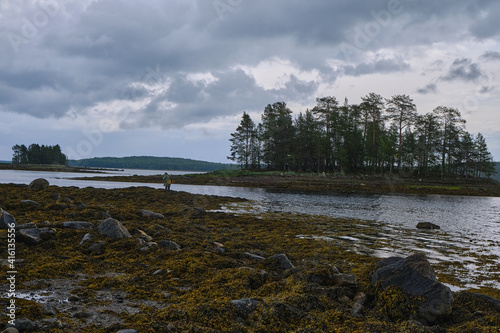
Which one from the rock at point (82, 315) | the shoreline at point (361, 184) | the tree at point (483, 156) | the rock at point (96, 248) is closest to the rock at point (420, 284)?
the rock at point (82, 315)

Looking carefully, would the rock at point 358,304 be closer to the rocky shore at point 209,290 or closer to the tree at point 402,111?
the rocky shore at point 209,290

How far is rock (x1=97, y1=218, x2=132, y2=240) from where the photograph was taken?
11.3 m

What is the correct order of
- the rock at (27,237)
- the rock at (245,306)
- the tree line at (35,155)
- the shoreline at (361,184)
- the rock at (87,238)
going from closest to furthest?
the rock at (245,306), the rock at (27,237), the rock at (87,238), the shoreline at (361,184), the tree line at (35,155)

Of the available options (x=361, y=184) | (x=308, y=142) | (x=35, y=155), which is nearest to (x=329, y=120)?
(x=308, y=142)

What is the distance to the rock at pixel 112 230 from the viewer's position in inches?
446

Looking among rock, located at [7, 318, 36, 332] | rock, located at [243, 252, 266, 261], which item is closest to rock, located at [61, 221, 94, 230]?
rock, located at [243, 252, 266, 261]

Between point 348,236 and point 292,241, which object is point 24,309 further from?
point 348,236

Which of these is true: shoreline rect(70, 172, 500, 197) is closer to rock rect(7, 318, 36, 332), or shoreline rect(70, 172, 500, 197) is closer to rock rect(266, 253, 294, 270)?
rock rect(266, 253, 294, 270)

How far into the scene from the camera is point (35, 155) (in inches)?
6875

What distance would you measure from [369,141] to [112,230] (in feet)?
272

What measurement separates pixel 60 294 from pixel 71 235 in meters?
5.23

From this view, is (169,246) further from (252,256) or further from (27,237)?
(27,237)

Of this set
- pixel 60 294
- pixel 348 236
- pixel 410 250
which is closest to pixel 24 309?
pixel 60 294

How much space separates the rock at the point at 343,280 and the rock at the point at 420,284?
47 centimetres
